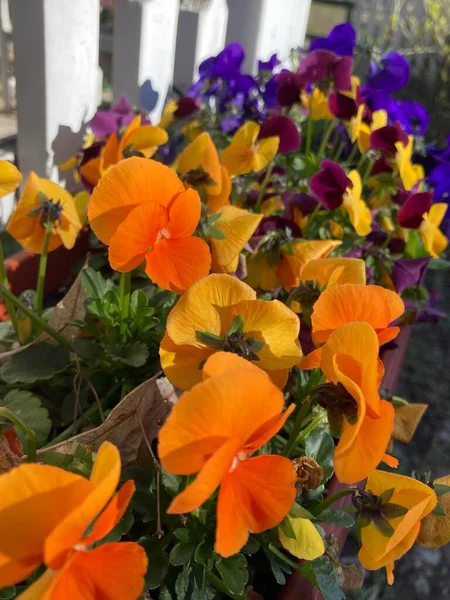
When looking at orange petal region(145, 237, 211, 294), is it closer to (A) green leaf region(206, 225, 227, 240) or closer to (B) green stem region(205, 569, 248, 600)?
(A) green leaf region(206, 225, 227, 240)

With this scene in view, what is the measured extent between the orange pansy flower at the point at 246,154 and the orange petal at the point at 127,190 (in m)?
0.46

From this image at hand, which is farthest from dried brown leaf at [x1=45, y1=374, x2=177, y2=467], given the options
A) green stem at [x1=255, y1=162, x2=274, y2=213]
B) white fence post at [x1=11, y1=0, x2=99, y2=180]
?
white fence post at [x1=11, y1=0, x2=99, y2=180]

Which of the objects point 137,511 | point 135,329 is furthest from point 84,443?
point 135,329

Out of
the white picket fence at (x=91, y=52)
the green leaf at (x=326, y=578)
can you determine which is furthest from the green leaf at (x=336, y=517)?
the white picket fence at (x=91, y=52)

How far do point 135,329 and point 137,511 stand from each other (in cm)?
24

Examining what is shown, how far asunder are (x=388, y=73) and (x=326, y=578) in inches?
46.7

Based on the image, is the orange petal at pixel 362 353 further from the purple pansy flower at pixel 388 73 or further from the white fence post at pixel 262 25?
the white fence post at pixel 262 25

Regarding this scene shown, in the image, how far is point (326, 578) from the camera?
58cm

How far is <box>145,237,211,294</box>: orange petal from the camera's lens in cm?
55

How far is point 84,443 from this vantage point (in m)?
0.59

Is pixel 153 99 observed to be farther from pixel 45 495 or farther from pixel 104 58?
pixel 104 58

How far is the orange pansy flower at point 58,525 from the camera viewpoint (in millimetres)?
338

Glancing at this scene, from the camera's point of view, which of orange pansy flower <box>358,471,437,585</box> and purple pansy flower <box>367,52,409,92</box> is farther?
purple pansy flower <box>367,52,409,92</box>

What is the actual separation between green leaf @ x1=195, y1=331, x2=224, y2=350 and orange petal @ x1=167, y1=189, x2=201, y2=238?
10 centimetres
